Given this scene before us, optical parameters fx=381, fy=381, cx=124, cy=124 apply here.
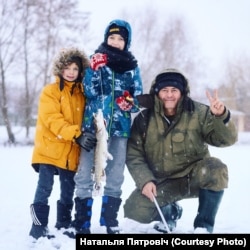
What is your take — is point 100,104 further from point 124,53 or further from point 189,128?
point 189,128

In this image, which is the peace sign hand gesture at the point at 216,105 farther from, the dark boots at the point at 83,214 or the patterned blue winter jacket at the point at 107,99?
the dark boots at the point at 83,214

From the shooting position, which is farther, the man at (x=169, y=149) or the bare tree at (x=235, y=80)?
the bare tree at (x=235, y=80)

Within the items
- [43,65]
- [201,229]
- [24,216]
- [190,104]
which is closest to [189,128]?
[190,104]

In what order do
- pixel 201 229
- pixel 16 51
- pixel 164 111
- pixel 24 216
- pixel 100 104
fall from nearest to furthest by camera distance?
pixel 201 229
pixel 100 104
pixel 164 111
pixel 24 216
pixel 16 51

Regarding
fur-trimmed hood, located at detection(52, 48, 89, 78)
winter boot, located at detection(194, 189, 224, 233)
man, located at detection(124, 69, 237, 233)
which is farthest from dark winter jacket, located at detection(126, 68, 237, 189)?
fur-trimmed hood, located at detection(52, 48, 89, 78)

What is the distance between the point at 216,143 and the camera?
3.98 meters

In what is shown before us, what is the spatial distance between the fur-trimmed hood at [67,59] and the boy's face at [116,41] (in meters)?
0.34

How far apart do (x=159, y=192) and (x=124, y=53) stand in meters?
1.54

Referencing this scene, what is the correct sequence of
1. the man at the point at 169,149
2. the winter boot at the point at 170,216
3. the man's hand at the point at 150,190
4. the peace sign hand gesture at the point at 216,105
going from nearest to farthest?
1. the peace sign hand gesture at the point at 216,105
2. the man's hand at the point at 150,190
3. the man at the point at 169,149
4. the winter boot at the point at 170,216

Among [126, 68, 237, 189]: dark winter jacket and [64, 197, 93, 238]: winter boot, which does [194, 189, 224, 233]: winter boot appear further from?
[64, 197, 93, 238]: winter boot

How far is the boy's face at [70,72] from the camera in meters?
4.11

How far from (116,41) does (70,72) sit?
60 centimetres

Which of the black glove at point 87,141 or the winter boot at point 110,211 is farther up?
the black glove at point 87,141

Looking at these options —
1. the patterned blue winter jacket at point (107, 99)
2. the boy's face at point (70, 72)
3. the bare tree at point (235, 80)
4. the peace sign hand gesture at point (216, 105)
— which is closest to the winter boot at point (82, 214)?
the patterned blue winter jacket at point (107, 99)
